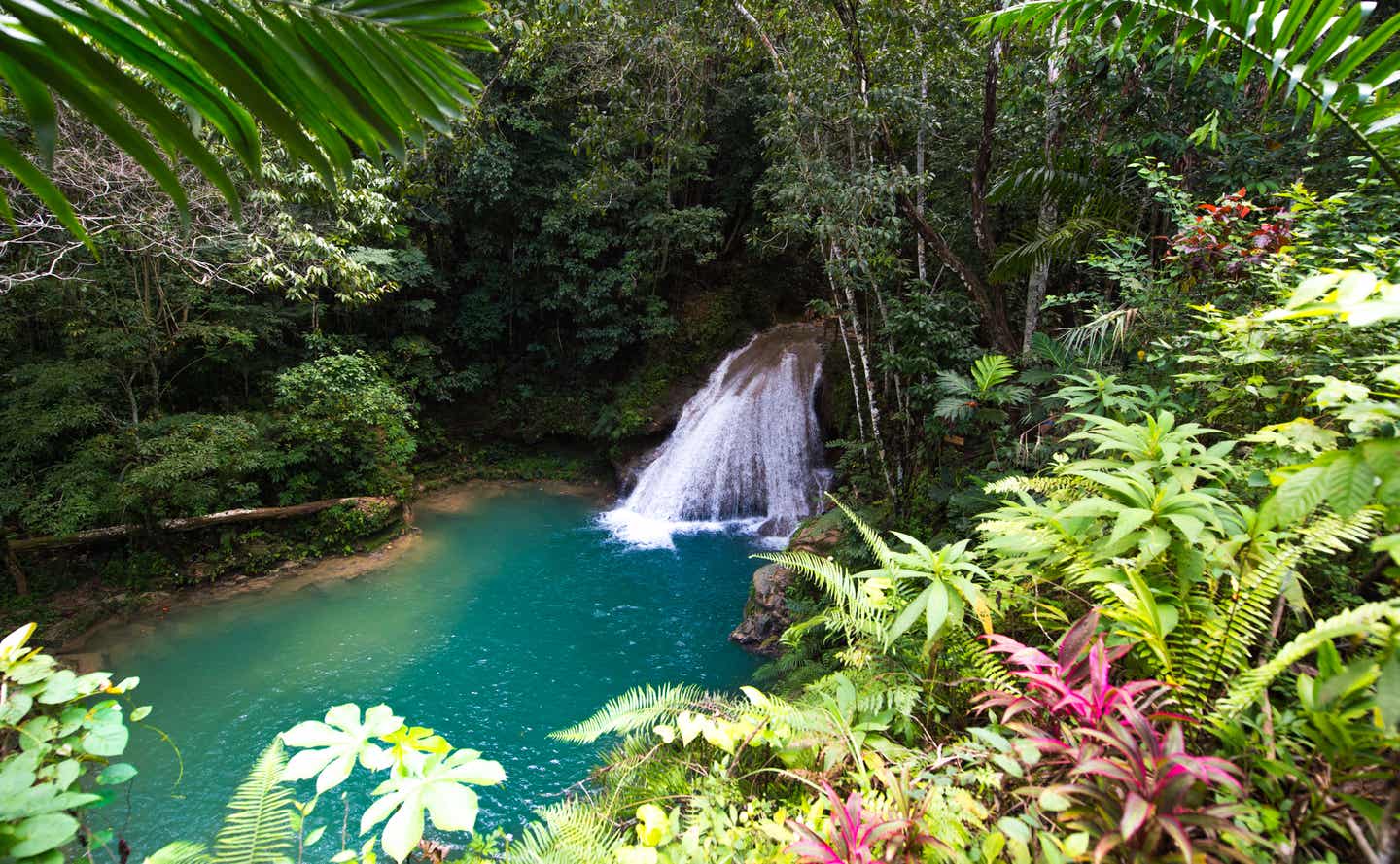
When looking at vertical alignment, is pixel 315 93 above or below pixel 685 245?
below

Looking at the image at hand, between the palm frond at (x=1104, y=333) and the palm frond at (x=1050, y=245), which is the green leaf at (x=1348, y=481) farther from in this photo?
the palm frond at (x=1050, y=245)

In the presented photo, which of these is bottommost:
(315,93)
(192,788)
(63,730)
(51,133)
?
(192,788)

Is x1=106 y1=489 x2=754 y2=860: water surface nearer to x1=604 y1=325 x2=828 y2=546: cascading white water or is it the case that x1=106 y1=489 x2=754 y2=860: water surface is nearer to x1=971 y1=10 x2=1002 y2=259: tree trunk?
x1=604 y1=325 x2=828 y2=546: cascading white water

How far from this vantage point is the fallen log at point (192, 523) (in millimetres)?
6840

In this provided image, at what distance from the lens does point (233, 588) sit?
7.54 meters

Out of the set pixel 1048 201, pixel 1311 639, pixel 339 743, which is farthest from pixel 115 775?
pixel 1048 201

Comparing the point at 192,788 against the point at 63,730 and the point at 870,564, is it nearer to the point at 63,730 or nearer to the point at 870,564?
the point at 63,730

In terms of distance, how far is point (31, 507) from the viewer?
636 cm

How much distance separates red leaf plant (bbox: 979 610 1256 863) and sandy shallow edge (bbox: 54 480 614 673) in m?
8.20

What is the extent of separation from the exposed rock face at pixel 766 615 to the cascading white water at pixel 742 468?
2.80 meters

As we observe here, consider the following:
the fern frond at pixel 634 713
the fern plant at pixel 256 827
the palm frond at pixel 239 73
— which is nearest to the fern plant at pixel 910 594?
the fern frond at pixel 634 713

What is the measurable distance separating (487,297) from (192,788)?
9.64 m

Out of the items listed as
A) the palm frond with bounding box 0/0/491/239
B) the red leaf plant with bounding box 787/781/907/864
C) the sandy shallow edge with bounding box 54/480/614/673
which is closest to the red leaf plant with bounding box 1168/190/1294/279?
the red leaf plant with bounding box 787/781/907/864

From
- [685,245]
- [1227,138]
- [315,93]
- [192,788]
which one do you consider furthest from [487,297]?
[315,93]
